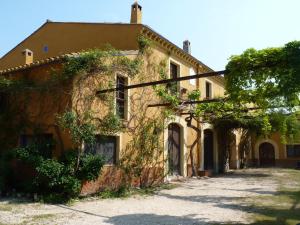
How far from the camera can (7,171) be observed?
11.1m

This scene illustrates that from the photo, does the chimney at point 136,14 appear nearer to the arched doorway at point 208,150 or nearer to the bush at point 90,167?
the arched doorway at point 208,150

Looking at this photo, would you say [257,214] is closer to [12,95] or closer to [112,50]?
[112,50]

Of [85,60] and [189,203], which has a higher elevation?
[85,60]

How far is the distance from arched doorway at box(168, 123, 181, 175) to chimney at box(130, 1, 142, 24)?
544cm

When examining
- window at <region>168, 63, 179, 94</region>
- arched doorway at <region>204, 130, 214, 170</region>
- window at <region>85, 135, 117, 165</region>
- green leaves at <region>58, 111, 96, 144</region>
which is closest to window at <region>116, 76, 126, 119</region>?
window at <region>85, 135, 117, 165</region>

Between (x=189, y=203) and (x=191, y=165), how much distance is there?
7964 millimetres

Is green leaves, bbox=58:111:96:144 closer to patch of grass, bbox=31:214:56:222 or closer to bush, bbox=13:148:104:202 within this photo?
bush, bbox=13:148:104:202

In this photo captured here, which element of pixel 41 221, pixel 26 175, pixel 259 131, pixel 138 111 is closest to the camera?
pixel 41 221

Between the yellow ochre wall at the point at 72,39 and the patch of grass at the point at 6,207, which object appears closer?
the patch of grass at the point at 6,207

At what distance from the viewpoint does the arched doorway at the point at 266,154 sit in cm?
3110

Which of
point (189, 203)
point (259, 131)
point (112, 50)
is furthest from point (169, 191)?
point (259, 131)

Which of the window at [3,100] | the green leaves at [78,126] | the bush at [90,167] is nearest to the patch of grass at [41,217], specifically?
the bush at [90,167]

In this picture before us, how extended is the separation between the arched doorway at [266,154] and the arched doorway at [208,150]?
38.1 feet

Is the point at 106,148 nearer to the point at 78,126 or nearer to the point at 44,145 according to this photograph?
the point at 78,126
